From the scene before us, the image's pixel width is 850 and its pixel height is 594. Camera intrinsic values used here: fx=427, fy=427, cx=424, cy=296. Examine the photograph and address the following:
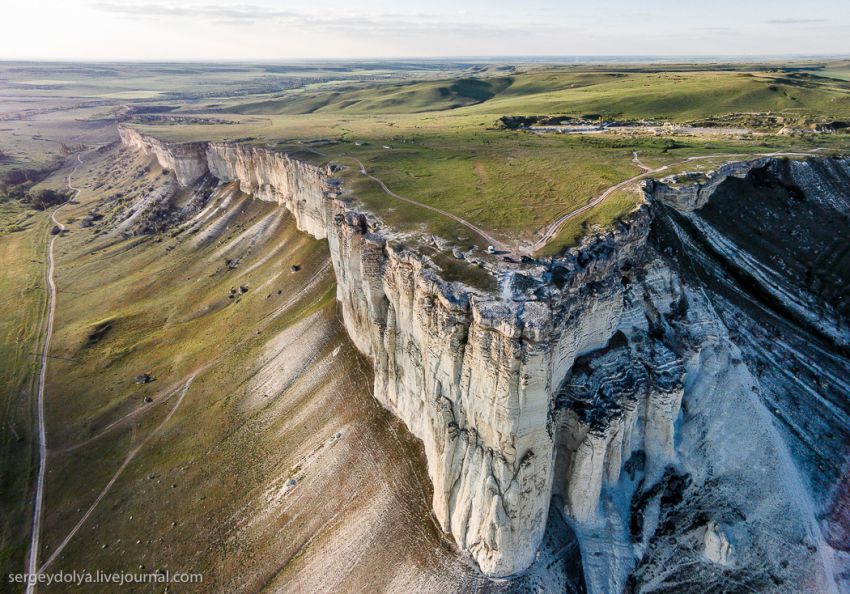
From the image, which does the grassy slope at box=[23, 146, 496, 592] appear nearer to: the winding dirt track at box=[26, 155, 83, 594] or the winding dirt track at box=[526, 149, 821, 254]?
the winding dirt track at box=[26, 155, 83, 594]

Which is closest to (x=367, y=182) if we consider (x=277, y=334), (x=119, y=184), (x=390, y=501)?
(x=277, y=334)

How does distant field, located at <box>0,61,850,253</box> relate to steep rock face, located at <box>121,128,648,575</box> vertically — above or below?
above

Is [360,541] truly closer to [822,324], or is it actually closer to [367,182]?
[367,182]

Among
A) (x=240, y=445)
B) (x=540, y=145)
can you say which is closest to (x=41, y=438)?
(x=240, y=445)

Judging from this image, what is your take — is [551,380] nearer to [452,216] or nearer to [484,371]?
[484,371]

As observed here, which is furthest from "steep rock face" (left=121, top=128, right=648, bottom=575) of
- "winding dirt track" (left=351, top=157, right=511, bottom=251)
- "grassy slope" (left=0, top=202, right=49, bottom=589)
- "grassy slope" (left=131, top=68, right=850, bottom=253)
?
"grassy slope" (left=0, top=202, right=49, bottom=589)

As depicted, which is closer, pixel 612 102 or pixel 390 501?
pixel 390 501

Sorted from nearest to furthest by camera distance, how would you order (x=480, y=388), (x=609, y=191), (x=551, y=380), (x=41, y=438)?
1. (x=480, y=388)
2. (x=551, y=380)
3. (x=609, y=191)
4. (x=41, y=438)

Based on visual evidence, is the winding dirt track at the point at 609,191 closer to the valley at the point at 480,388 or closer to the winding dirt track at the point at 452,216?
the valley at the point at 480,388

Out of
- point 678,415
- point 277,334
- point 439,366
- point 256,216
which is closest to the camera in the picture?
point 439,366
